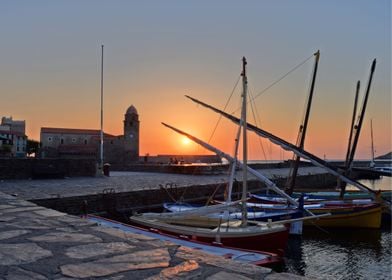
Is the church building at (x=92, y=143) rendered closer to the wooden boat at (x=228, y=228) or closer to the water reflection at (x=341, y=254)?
the water reflection at (x=341, y=254)

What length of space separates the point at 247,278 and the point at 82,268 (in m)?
1.45

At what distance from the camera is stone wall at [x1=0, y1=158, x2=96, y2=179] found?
23172 millimetres

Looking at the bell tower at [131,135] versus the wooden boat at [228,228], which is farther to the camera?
the bell tower at [131,135]

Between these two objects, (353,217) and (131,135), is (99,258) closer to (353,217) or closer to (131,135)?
(353,217)

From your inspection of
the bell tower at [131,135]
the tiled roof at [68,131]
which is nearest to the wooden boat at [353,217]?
the bell tower at [131,135]

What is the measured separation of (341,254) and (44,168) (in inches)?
744

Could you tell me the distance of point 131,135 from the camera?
68688 mm

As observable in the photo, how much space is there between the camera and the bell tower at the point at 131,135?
68250 mm

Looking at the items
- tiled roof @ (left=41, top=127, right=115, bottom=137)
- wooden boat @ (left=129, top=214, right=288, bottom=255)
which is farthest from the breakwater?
tiled roof @ (left=41, top=127, right=115, bottom=137)

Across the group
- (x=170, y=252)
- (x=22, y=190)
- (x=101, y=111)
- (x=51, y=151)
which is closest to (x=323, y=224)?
(x=22, y=190)

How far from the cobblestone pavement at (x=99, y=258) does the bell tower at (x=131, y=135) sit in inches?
2488

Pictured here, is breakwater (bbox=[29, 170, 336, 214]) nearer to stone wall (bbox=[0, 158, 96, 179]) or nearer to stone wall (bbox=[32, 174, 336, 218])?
stone wall (bbox=[32, 174, 336, 218])

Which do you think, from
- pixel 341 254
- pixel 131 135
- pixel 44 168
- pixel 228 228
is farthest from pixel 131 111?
pixel 228 228

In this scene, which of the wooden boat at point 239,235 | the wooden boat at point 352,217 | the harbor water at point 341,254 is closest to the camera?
the wooden boat at point 239,235
